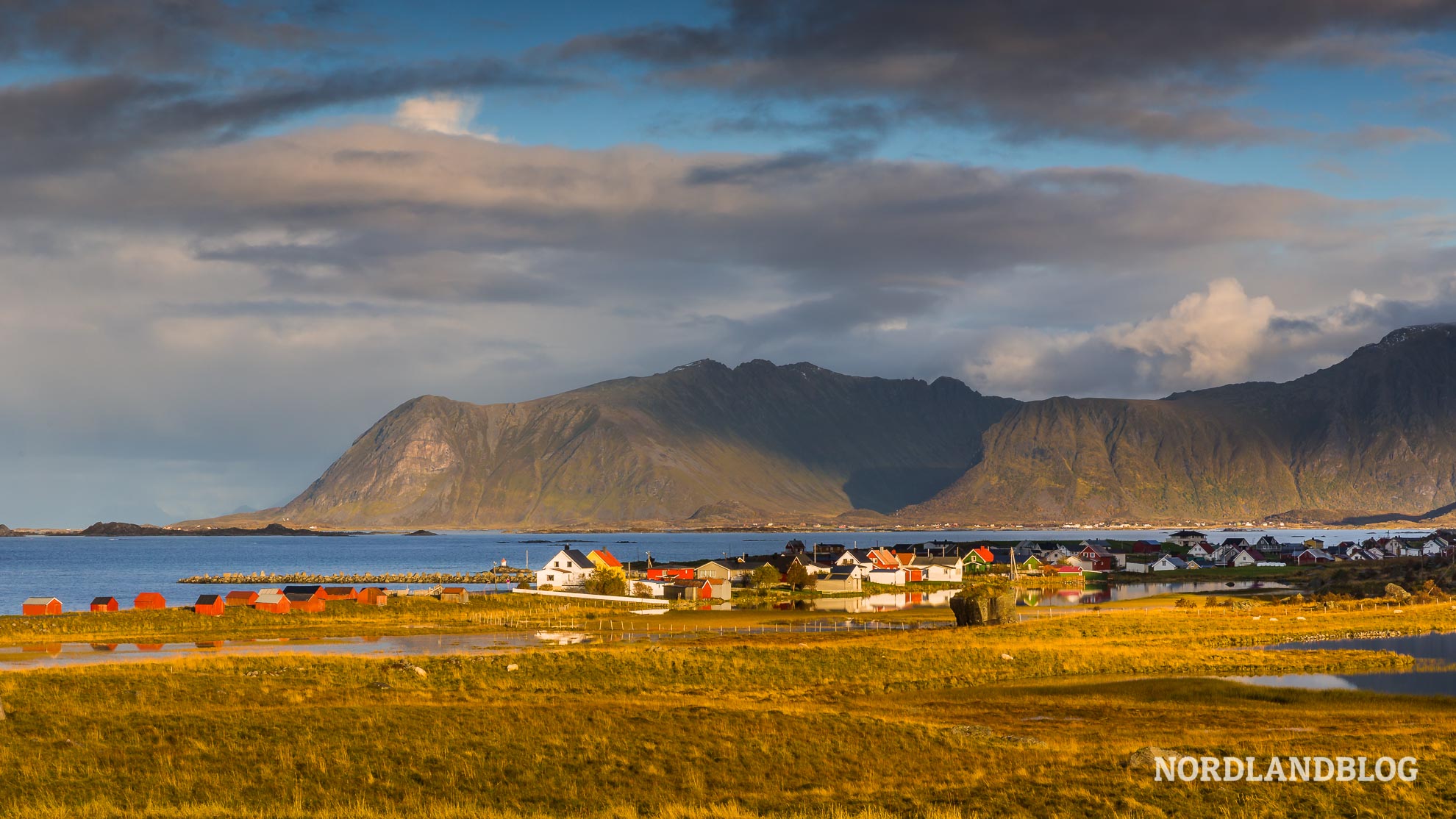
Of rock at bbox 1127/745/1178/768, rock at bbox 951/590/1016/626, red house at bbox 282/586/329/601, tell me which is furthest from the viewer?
red house at bbox 282/586/329/601

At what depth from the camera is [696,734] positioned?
32844 millimetres

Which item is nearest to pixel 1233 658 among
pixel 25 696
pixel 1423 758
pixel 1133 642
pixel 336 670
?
pixel 1133 642

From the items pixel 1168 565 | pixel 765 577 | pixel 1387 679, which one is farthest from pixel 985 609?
pixel 1168 565

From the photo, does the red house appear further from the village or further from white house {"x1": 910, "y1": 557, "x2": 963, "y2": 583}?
white house {"x1": 910, "y1": 557, "x2": 963, "y2": 583}

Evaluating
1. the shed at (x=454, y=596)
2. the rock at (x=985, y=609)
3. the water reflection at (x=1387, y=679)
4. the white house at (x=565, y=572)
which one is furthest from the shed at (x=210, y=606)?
the water reflection at (x=1387, y=679)

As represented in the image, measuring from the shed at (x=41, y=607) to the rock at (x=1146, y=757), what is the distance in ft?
278

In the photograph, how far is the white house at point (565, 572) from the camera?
128375 mm

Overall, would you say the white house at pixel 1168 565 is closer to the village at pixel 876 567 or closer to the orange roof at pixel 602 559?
the village at pixel 876 567

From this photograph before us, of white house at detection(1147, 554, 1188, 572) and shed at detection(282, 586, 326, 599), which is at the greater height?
shed at detection(282, 586, 326, 599)

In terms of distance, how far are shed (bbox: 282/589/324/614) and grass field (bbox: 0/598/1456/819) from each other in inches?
1864

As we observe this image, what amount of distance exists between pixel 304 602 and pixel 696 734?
7398cm

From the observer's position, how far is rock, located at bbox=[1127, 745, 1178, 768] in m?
27.4

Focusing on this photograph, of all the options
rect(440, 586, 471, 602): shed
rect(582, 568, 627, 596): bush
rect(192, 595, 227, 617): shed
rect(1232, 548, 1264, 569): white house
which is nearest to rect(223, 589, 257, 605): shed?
rect(192, 595, 227, 617): shed

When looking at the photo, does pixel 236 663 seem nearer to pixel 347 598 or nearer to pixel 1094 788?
pixel 1094 788
